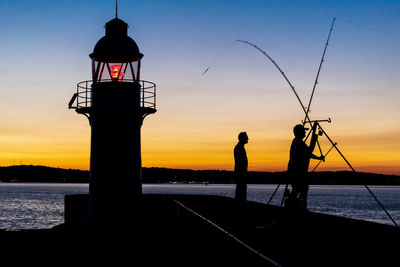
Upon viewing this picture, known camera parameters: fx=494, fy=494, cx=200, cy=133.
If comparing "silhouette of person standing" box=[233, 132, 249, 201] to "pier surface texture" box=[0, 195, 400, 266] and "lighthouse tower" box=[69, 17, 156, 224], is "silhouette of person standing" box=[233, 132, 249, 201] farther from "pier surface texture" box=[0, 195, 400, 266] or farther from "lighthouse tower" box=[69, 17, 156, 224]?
"lighthouse tower" box=[69, 17, 156, 224]

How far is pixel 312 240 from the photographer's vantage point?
25.1 feet

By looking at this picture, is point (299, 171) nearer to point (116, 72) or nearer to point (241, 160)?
point (241, 160)

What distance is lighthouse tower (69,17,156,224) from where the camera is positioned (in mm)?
14305

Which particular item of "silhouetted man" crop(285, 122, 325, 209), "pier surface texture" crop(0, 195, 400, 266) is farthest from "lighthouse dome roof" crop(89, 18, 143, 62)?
"silhouetted man" crop(285, 122, 325, 209)

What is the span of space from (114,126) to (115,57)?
6.88 feet

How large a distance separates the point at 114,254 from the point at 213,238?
1773mm

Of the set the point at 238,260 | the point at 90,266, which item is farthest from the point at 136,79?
the point at 238,260

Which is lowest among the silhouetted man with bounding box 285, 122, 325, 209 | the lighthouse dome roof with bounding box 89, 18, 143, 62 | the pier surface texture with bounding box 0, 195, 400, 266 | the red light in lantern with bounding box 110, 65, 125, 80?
the pier surface texture with bounding box 0, 195, 400, 266

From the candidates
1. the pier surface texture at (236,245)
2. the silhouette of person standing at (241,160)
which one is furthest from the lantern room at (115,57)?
the silhouette of person standing at (241,160)

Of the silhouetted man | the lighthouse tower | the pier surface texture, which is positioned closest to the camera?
the pier surface texture

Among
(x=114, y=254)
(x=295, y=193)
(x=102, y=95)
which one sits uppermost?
(x=102, y=95)

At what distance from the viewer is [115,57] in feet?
48.3

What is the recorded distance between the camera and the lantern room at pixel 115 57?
14594 millimetres

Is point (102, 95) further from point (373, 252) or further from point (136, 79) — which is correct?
point (373, 252)
